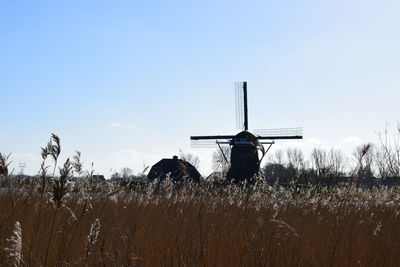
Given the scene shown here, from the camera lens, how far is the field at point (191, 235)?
3.09 m

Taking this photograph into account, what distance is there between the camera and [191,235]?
122 inches

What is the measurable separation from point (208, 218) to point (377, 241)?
5.69ft

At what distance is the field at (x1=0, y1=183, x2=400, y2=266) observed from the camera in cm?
309

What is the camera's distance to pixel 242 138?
3300cm

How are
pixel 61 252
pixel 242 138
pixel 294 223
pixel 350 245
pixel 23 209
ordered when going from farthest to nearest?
pixel 242 138
pixel 294 223
pixel 23 209
pixel 350 245
pixel 61 252

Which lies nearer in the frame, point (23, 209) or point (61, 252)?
point (61, 252)

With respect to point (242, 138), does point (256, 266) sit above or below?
below

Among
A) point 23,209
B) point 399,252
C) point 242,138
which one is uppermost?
point 242,138

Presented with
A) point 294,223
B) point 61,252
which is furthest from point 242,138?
point 61,252

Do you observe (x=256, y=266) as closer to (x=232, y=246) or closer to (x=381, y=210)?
(x=232, y=246)

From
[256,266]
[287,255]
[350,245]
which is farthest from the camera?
[350,245]

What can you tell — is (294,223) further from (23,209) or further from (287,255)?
(23,209)

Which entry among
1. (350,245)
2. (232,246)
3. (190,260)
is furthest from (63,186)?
(350,245)

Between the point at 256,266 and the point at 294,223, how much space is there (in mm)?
2566
